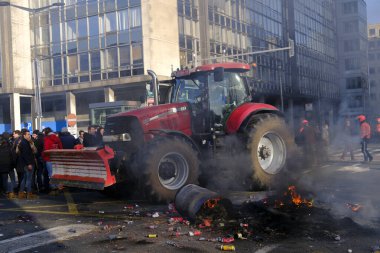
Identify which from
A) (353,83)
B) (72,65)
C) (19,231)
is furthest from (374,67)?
(72,65)

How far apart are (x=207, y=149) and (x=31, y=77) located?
29829 mm

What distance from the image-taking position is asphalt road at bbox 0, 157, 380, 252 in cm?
491

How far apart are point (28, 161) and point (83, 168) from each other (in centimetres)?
307

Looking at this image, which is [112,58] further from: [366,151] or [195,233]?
[195,233]

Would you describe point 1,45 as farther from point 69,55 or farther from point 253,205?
point 253,205

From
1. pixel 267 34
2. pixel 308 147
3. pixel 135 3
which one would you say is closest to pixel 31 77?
pixel 135 3

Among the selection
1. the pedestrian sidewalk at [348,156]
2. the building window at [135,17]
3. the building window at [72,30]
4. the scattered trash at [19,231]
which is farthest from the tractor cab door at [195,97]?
the building window at [72,30]

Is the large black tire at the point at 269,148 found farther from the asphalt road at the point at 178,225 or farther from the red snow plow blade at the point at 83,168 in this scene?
the red snow plow blade at the point at 83,168

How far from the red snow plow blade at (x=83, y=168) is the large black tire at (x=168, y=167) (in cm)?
71

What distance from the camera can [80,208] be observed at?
786cm

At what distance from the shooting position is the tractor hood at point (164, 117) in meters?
7.79

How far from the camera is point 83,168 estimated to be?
309 inches

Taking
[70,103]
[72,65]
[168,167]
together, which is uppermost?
[72,65]

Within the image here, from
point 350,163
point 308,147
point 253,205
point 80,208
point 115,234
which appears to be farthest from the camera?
point 350,163
